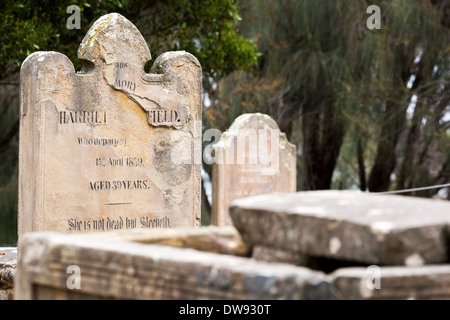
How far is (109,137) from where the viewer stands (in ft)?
22.4

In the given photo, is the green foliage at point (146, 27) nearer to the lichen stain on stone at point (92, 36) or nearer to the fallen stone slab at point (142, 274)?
the lichen stain on stone at point (92, 36)

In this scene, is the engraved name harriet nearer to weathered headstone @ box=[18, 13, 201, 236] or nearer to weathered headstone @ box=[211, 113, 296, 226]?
weathered headstone @ box=[18, 13, 201, 236]

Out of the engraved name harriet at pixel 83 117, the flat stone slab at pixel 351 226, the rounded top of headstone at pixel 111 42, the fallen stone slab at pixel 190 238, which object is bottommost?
the fallen stone slab at pixel 190 238

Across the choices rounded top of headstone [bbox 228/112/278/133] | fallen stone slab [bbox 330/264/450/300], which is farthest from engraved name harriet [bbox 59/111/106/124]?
fallen stone slab [bbox 330/264/450/300]

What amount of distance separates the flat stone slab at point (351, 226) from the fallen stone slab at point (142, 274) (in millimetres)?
101

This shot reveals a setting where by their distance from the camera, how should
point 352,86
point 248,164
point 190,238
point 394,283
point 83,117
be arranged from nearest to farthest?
point 394,283, point 190,238, point 83,117, point 248,164, point 352,86

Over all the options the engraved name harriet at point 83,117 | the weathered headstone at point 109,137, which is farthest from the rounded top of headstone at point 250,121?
the engraved name harriet at point 83,117

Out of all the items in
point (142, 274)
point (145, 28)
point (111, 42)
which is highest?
point (145, 28)

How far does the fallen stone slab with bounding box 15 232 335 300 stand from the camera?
7.69ft

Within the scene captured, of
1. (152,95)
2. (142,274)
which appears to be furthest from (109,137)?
(142,274)

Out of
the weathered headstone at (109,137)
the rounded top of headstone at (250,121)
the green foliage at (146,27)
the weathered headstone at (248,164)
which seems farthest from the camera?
the rounded top of headstone at (250,121)

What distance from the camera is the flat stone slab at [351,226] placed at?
2311mm

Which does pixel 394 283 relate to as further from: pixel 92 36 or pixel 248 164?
pixel 248 164

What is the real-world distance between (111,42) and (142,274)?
4.52 m
